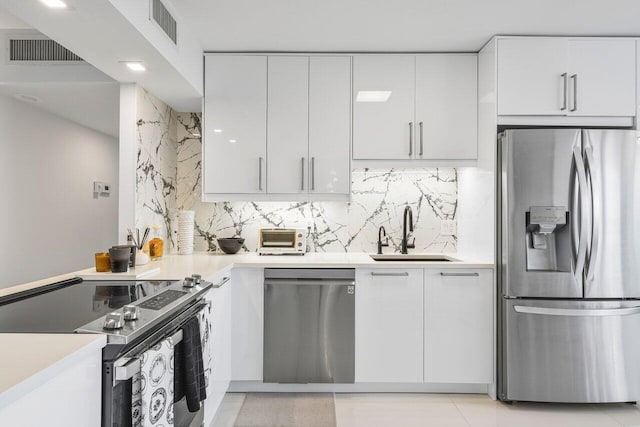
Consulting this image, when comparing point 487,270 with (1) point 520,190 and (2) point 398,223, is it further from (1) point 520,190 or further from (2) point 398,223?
(2) point 398,223

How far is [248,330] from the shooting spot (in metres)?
2.70

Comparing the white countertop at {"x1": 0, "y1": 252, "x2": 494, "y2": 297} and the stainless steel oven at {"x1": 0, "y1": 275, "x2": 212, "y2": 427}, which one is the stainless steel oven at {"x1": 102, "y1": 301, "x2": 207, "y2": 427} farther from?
the white countertop at {"x1": 0, "y1": 252, "x2": 494, "y2": 297}

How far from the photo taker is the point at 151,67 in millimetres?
2334

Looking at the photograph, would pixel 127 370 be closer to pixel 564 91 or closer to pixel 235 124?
pixel 235 124

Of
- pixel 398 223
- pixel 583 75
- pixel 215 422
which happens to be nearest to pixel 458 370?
pixel 398 223

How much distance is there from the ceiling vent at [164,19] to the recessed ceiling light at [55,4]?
0.44 metres

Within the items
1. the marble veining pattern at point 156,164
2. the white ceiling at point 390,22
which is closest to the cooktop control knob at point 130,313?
the marble veining pattern at point 156,164

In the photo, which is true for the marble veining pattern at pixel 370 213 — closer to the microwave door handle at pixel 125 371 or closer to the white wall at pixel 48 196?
the white wall at pixel 48 196

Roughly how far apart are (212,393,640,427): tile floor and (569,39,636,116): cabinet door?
1.90m

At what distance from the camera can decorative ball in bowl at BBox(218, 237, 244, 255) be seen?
3.06m

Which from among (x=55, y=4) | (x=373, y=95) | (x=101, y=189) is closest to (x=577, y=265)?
(x=373, y=95)

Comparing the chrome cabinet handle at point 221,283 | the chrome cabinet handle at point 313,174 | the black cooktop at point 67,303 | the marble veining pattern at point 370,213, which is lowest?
the chrome cabinet handle at point 221,283

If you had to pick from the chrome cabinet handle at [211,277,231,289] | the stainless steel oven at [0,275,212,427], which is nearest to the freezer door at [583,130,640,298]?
the chrome cabinet handle at [211,277,231,289]

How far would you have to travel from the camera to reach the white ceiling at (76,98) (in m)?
2.80
